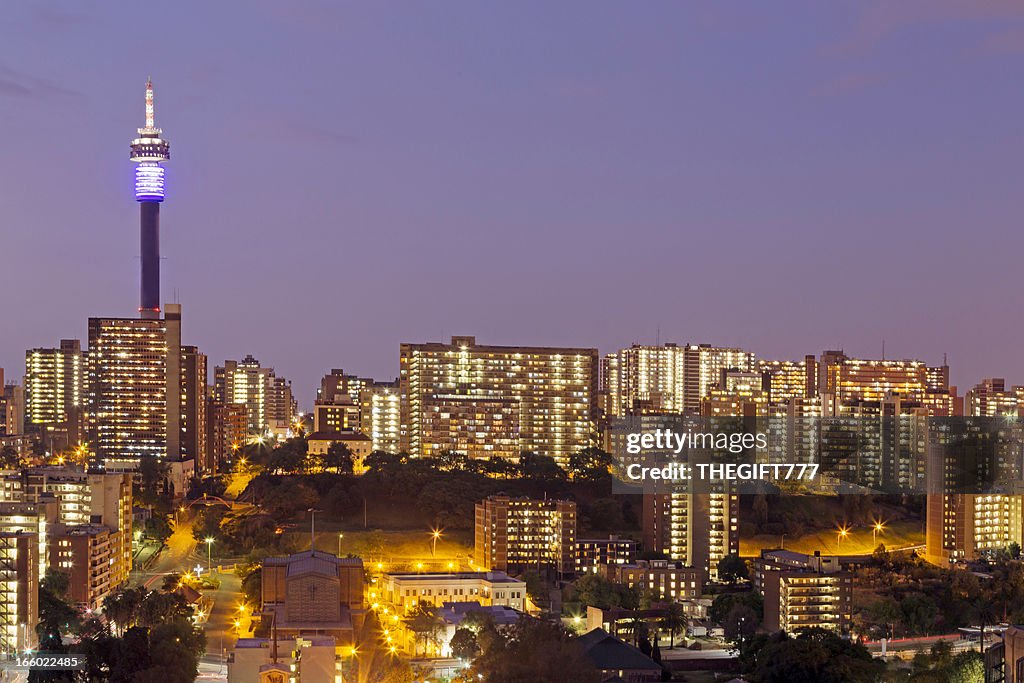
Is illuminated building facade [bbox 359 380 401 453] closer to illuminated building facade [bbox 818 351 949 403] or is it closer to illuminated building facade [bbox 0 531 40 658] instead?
illuminated building facade [bbox 818 351 949 403]

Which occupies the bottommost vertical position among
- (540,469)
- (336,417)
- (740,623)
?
(740,623)

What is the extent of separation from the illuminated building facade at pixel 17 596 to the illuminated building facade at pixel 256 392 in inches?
1600

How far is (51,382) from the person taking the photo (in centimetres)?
5659

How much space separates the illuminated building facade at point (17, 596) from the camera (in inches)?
813

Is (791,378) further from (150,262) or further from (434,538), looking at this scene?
(434,538)

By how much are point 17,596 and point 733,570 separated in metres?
11.9

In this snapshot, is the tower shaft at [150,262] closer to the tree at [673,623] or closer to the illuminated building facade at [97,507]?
the illuminated building facade at [97,507]

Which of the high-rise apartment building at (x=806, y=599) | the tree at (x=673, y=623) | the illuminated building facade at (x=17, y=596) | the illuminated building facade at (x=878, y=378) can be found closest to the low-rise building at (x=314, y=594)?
the illuminated building facade at (x=17, y=596)

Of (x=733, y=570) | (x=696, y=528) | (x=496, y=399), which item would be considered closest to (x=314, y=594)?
(x=733, y=570)

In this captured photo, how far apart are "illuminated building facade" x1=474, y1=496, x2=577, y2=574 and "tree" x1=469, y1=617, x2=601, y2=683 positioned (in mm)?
Result: 9028

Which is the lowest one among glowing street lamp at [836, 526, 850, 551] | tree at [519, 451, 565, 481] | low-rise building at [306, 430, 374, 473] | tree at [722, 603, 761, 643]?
tree at [722, 603, 761, 643]

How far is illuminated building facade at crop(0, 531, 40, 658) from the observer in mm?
20641

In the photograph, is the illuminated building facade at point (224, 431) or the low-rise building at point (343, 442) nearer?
the low-rise building at point (343, 442)

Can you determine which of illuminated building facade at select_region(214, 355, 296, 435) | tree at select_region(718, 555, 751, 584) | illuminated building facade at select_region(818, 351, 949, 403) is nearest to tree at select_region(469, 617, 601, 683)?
tree at select_region(718, 555, 751, 584)
